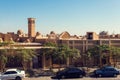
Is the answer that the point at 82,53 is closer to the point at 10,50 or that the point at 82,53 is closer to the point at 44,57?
the point at 44,57

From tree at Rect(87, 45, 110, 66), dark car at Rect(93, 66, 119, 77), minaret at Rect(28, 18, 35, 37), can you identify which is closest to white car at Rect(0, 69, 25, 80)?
dark car at Rect(93, 66, 119, 77)

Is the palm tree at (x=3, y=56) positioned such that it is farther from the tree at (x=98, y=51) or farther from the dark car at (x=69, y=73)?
the tree at (x=98, y=51)

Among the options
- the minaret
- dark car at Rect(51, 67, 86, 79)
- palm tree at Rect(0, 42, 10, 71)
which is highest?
the minaret

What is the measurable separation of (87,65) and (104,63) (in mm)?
3838

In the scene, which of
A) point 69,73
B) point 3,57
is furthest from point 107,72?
point 3,57

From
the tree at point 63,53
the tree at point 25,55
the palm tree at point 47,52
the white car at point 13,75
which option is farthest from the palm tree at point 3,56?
the white car at point 13,75

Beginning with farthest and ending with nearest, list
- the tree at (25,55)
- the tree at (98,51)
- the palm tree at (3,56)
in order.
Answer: the tree at (98,51)
the tree at (25,55)
the palm tree at (3,56)

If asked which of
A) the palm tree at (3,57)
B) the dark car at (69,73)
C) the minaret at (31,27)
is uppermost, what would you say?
the minaret at (31,27)

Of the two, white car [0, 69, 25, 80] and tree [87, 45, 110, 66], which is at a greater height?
tree [87, 45, 110, 66]

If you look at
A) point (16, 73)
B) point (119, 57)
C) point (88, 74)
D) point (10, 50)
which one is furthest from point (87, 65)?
point (16, 73)

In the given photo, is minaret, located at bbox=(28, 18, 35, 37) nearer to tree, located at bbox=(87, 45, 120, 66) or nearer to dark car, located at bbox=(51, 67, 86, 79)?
tree, located at bbox=(87, 45, 120, 66)

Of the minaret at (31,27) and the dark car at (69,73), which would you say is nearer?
the dark car at (69,73)

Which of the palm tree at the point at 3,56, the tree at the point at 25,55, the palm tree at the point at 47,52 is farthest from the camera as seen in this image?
the palm tree at the point at 47,52

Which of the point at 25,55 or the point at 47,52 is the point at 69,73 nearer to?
→ the point at 25,55
